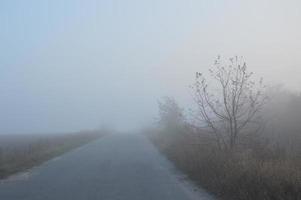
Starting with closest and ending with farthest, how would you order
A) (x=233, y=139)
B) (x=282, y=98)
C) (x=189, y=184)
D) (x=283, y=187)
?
1. (x=283, y=187)
2. (x=189, y=184)
3. (x=233, y=139)
4. (x=282, y=98)

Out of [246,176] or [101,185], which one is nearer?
[246,176]

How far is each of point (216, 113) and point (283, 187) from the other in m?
10.4

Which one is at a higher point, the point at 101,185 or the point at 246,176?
the point at 246,176

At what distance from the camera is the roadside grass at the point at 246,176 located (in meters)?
12.5

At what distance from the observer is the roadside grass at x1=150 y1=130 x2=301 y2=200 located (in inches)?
490

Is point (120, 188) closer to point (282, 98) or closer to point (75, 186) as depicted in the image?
point (75, 186)

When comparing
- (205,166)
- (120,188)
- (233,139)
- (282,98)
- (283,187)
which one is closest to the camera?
(283,187)

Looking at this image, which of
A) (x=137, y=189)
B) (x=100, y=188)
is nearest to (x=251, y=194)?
(x=137, y=189)

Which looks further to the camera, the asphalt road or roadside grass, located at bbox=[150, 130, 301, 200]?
the asphalt road

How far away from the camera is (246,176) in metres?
14.5

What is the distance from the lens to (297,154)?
57.0 feet

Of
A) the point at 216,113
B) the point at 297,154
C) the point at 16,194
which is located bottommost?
the point at 16,194

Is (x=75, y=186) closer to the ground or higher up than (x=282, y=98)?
closer to the ground

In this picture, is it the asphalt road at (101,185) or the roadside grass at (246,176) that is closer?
the roadside grass at (246,176)
